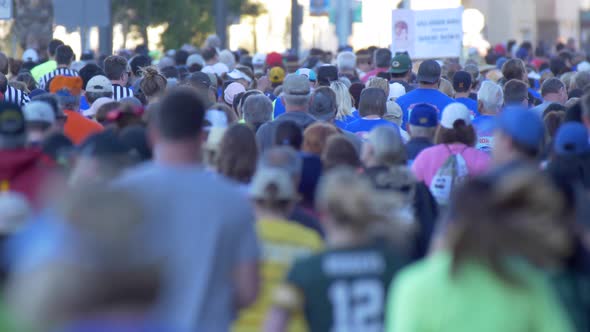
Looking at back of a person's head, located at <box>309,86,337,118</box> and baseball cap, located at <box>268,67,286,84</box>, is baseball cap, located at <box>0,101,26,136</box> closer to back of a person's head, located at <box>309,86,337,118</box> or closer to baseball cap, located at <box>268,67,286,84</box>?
back of a person's head, located at <box>309,86,337,118</box>

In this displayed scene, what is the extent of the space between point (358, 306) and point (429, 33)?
1528cm

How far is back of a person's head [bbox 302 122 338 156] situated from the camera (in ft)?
26.1

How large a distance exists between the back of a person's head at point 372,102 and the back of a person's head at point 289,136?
118 inches

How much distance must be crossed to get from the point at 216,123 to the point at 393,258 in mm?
3568

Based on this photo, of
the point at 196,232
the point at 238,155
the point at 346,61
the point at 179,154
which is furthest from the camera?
the point at 346,61

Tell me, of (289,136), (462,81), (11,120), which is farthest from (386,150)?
(462,81)

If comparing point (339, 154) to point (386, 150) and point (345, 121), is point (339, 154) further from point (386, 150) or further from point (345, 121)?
point (345, 121)

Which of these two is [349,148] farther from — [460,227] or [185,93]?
[460,227]

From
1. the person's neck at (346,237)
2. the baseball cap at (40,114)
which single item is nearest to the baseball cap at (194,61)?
the baseball cap at (40,114)

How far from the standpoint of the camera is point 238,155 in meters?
6.92

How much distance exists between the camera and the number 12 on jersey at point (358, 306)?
4898 mm

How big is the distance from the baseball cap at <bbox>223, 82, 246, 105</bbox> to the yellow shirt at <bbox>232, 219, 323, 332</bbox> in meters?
8.40

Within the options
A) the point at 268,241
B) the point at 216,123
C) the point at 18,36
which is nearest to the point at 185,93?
the point at 268,241

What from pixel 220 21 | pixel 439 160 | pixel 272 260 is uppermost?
pixel 220 21
